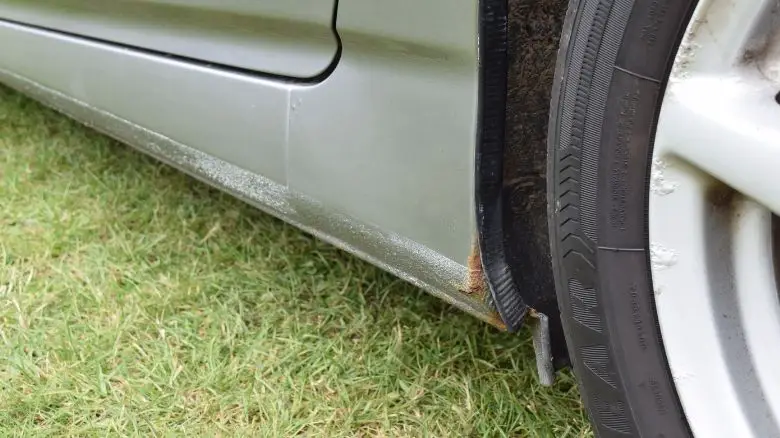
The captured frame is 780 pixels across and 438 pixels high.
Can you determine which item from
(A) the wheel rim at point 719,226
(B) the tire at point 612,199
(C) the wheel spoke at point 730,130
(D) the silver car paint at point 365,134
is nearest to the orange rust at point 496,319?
(D) the silver car paint at point 365,134

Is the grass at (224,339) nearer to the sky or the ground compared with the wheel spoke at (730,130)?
nearer to the ground

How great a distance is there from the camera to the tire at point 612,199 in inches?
31.1

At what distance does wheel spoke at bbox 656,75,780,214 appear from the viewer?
0.74 m

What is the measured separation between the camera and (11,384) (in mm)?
1374

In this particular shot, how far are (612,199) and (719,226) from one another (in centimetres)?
11

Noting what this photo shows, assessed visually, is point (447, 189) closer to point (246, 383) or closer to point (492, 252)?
point (492, 252)

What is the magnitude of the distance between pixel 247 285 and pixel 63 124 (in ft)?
3.81

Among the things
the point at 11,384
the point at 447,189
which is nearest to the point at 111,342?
the point at 11,384

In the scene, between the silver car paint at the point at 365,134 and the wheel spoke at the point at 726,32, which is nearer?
the wheel spoke at the point at 726,32

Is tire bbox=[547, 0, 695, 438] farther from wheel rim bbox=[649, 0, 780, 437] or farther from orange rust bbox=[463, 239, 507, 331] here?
orange rust bbox=[463, 239, 507, 331]

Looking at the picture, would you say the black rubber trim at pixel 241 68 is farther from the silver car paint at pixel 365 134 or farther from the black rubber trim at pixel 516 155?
the black rubber trim at pixel 516 155

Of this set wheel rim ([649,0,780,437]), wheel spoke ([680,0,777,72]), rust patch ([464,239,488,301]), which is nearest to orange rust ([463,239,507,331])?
rust patch ([464,239,488,301])

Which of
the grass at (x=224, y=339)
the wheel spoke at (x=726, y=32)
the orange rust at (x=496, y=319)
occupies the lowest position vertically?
the grass at (x=224, y=339)

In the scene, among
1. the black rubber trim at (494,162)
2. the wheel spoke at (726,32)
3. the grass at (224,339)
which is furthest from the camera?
the grass at (224,339)
